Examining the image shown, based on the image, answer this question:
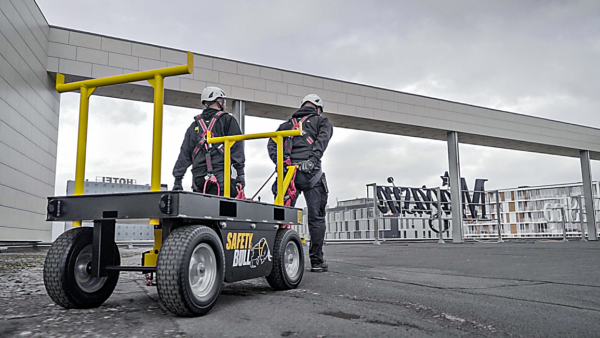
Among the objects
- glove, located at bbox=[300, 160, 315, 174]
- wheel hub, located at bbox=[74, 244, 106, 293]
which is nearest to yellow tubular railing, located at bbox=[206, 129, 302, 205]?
glove, located at bbox=[300, 160, 315, 174]

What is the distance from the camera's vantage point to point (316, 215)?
4.67 metres

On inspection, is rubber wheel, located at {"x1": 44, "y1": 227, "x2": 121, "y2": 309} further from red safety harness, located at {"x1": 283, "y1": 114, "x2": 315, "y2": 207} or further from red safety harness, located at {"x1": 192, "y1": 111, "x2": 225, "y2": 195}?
red safety harness, located at {"x1": 283, "y1": 114, "x2": 315, "y2": 207}

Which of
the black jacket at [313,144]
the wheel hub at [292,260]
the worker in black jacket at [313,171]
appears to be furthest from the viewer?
the black jacket at [313,144]

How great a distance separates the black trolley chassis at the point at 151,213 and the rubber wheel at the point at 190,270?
11 centimetres

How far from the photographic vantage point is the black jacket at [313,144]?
4699 mm

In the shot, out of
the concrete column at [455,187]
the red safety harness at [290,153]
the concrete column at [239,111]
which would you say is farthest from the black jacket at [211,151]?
the concrete column at [455,187]

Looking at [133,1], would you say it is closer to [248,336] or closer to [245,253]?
[245,253]

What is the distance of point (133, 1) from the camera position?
744 centimetres

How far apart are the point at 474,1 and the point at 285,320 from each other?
822 centimetres

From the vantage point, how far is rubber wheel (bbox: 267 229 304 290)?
3227 mm

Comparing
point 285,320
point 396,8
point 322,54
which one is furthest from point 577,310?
point 322,54

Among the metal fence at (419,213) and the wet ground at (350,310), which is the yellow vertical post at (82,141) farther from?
the metal fence at (419,213)

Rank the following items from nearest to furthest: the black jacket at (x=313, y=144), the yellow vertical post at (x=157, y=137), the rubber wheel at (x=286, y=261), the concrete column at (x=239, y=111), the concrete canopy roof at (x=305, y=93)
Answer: the yellow vertical post at (x=157, y=137) → the rubber wheel at (x=286, y=261) → the black jacket at (x=313, y=144) → the concrete canopy roof at (x=305, y=93) → the concrete column at (x=239, y=111)

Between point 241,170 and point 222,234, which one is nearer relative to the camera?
point 222,234
